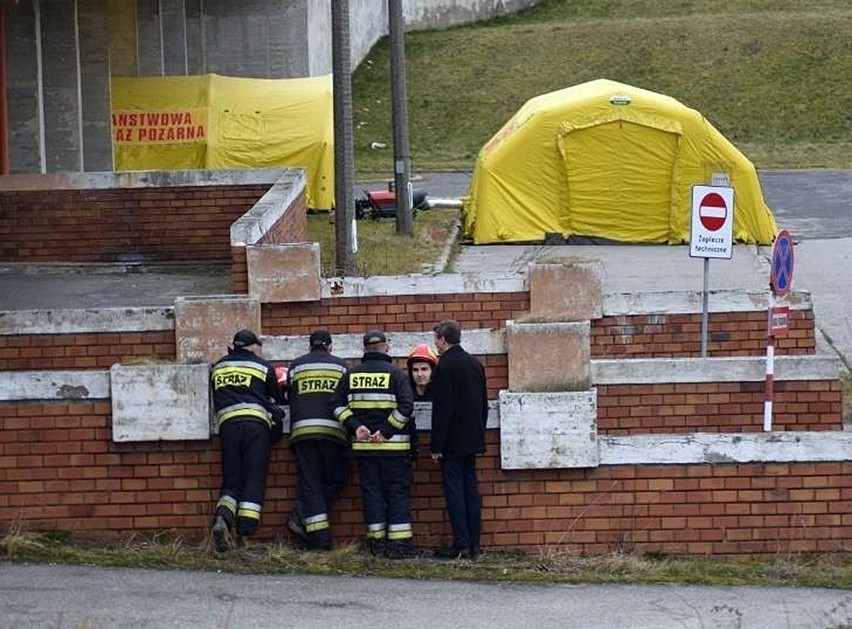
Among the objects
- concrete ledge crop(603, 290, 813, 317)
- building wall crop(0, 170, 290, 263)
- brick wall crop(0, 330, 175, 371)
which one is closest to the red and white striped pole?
concrete ledge crop(603, 290, 813, 317)

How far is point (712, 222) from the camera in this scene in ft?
44.1

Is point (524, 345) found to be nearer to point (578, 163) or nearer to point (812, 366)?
point (812, 366)

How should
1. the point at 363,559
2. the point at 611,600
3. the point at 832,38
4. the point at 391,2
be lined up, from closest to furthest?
the point at 611,600 → the point at 363,559 → the point at 391,2 → the point at 832,38

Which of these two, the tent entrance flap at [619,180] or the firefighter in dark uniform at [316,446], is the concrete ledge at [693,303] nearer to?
the firefighter in dark uniform at [316,446]

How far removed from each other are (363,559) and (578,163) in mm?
15621

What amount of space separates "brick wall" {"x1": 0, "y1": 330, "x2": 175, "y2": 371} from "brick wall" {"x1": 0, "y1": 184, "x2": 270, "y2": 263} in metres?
4.92

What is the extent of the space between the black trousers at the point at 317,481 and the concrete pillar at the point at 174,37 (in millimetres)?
19955

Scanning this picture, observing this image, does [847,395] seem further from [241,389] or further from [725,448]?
[241,389]

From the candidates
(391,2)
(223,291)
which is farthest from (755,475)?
(391,2)

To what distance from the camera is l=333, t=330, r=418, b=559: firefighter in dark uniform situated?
29.6ft

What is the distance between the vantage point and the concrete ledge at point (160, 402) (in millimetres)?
9109

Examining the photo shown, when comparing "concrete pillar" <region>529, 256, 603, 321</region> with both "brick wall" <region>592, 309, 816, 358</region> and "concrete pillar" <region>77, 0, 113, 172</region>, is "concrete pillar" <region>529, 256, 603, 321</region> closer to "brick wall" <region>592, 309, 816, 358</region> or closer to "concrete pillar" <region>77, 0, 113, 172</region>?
"brick wall" <region>592, 309, 816, 358</region>

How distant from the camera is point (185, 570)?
8.62 metres

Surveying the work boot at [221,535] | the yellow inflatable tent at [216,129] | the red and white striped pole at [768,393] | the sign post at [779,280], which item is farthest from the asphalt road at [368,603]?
the yellow inflatable tent at [216,129]
